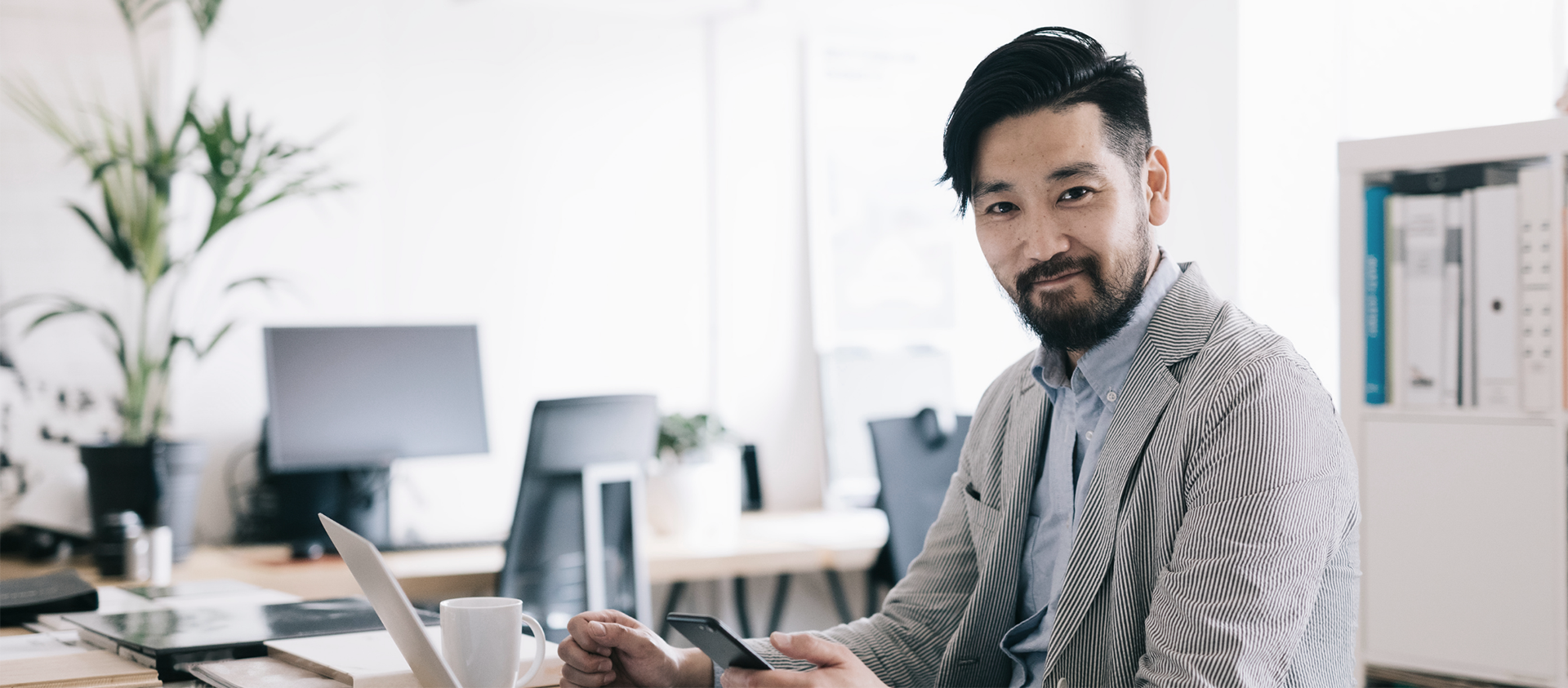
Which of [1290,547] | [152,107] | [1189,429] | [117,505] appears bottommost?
[117,505]

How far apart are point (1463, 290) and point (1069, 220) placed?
0.75 m

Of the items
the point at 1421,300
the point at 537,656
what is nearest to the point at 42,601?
the point at 537,656

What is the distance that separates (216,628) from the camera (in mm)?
1346

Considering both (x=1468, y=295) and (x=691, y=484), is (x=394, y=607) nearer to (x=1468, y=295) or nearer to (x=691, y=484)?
(x=1468, y=295)

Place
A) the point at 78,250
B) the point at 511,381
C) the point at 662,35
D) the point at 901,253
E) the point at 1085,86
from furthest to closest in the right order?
the point at 901,253, the point at 662,35, the point at 511,381, the point at 78,250, the point at 1085,86

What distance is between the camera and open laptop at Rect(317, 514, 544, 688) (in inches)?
39.7

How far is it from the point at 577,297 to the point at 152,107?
1191mm

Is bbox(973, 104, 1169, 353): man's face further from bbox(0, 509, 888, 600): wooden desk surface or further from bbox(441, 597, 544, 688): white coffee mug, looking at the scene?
bbox(0, 509, 888, 600): wooden desk surface

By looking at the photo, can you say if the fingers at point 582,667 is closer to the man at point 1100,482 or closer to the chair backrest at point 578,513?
the man at point 1100,482

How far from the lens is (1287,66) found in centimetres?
389

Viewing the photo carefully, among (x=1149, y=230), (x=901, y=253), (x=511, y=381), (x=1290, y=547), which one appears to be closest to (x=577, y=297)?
(x=511, y=381)

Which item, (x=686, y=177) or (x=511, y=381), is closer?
(x=511, y=381)

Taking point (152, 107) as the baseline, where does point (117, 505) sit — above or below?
below

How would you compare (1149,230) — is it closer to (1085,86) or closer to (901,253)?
(1085,86)
